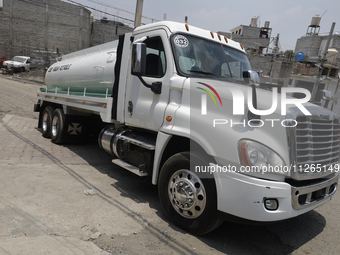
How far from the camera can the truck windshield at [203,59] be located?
366cm

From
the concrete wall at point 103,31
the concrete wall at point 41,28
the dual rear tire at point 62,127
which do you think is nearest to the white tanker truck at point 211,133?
the dual rear tire at point 62,127

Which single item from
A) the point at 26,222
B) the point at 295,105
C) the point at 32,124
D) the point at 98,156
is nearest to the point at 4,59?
the point at 32,124

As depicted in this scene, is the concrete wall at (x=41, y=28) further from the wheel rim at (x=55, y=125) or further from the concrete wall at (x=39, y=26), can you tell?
the wheel rim at (x=55, y=125)

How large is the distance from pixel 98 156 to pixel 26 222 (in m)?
3.45

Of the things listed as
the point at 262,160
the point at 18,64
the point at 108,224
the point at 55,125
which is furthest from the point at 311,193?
the point at 18,64

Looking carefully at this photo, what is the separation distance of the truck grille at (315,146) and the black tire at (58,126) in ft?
19.3

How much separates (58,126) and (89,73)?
206 cm

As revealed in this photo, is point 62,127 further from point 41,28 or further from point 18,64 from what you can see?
point 41,28

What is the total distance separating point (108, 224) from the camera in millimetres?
3408

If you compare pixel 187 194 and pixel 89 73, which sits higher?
pixel 89 73

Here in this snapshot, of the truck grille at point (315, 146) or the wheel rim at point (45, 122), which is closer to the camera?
the truck grille at point (315, 146)

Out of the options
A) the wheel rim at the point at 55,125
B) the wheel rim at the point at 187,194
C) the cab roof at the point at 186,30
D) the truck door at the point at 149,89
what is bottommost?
the wheel rim at the point at 55,125

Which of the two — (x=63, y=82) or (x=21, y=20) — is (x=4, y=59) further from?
(x=63, y=82)

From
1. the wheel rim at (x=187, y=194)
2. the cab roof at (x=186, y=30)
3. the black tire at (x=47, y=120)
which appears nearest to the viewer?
the wheel rim at (x=187, y=194)
